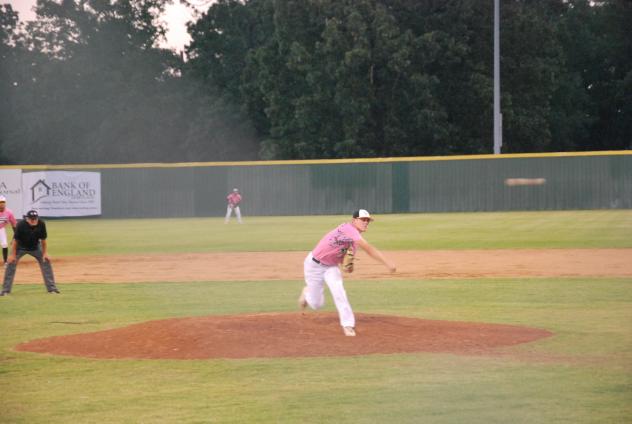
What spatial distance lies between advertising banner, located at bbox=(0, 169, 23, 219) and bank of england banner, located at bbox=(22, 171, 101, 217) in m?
0.31

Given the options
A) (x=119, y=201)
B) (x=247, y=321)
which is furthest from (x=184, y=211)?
(x=247, y=321)

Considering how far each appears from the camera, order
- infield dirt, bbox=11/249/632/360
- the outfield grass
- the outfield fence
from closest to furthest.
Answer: infield dirt, bbox=11/249/632/360
the outfield grass
the outfield fence

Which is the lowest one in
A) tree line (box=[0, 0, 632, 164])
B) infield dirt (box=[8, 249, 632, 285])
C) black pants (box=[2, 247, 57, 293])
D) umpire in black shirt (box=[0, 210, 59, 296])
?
infield dirt (box=[8, 249, 632, 285])

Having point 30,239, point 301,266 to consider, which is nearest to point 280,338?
point 30,239

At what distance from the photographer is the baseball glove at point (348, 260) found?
13133mm

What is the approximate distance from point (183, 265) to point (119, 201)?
95.0ft

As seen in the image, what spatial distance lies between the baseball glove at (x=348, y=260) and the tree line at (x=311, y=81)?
52.9 metres

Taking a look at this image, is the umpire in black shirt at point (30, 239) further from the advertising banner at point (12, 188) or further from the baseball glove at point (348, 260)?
the advertising banner at point (12, 188)

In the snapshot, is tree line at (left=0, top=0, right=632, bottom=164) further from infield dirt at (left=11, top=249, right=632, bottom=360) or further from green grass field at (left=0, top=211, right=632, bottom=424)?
infield dirt at (left=11, top=249, right=632, bottom=360)

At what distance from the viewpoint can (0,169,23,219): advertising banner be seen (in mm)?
51500

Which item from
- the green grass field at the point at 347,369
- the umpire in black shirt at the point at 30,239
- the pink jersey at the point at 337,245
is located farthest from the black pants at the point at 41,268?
the pink jersey at the point at 337,245

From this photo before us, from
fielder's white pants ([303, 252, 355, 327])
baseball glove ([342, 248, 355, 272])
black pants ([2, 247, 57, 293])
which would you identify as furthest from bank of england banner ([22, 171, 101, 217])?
baseball glove ([342, 248, 355, 272])

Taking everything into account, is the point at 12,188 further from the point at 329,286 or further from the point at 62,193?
the point at 329,286

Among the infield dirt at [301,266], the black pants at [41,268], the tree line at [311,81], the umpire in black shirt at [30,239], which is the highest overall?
the tree line at [311,81]
